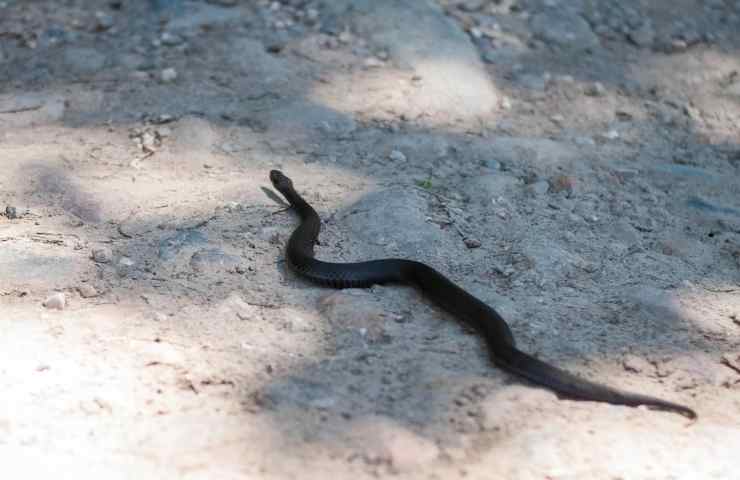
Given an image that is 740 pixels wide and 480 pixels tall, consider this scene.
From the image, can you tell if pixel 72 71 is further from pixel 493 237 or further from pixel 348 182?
pixel 493 237

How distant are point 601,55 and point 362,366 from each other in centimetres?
403

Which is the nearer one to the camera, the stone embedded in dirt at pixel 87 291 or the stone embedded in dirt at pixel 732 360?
the stone embedded in dirt at pixel 732 360

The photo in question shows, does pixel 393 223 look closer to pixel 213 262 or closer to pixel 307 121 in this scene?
pixel 213 262

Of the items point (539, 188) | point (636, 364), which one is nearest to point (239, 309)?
point (636, 364)

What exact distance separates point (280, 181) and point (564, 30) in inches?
120

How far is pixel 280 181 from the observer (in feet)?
16.1

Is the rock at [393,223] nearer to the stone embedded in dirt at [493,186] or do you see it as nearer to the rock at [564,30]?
the stone embedded in dirt at [493,186]

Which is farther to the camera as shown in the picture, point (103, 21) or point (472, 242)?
point (103, 21)

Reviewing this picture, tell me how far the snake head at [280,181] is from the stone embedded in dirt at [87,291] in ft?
4.23

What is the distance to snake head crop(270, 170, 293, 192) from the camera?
4.88 m

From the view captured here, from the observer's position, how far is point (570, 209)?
4914 millimetres

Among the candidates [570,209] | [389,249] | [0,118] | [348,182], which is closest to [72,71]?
[0,118]

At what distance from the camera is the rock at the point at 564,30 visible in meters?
6.72

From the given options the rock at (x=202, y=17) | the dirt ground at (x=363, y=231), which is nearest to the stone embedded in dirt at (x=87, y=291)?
the dirt ground at (x=363, y=231)
